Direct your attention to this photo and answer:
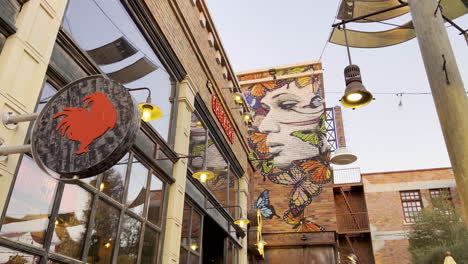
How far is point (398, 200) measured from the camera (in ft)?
75.0

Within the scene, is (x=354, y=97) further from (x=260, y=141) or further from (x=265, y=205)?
(x=260, y=141)

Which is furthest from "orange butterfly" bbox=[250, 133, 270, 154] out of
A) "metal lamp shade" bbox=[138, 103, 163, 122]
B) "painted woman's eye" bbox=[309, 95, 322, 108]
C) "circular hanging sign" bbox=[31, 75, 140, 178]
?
"circular hanging sign" bbox=[31, 75, 140, 178]

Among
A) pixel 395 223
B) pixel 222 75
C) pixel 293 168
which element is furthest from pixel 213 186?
pixel 395 223

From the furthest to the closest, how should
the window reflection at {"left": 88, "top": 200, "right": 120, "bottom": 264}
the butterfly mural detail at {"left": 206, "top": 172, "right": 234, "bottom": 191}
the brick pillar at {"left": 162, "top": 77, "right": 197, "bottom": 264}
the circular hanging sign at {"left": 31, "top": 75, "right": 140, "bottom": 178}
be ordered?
the butterfly mural detail at {"left": 206, "top": 172, "right": 234, "bottom": 191} < the brick pillar at {"left": 162, "top": 77, "right": 197, "bottom": 264} < the window reflection at {"left": 88, "top": 200, "right": 120, "bottom": 264} < the circular hanging sign at {"left": 31, "top": 75, "right": 140, "bottom": 178}

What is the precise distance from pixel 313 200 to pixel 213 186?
8417 mm

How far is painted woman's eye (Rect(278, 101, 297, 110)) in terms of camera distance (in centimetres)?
2080

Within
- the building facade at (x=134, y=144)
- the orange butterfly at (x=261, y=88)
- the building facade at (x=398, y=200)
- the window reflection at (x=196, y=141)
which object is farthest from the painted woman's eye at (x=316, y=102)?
the window reflection at (x=196, y=141)

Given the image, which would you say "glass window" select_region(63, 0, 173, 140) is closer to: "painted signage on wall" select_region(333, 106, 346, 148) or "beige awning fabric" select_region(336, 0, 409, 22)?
"beige awning fabric" select_region(336, 0, 409, 22)

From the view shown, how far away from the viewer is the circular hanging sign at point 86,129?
9.79ft

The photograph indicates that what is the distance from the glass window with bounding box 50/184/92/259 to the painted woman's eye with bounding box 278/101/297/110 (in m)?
16.6

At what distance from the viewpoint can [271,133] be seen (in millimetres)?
20516

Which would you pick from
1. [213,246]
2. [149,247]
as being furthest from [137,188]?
[213,246]

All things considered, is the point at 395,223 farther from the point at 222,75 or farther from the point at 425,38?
the point at 425,38

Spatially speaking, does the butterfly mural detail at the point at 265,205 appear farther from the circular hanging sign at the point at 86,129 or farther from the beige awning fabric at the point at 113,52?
the circular hanging sign at the point at 86,129
